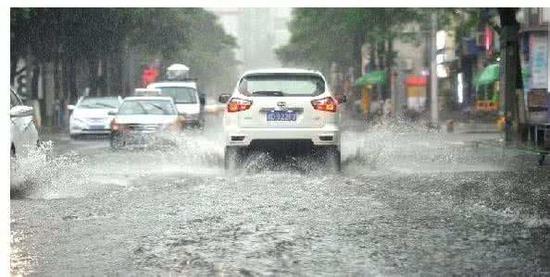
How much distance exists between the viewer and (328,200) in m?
9.57

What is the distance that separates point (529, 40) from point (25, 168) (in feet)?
74.9

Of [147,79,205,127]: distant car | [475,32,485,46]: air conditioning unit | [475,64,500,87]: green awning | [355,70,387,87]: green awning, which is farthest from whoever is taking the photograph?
[355,70,387,87]: green awning

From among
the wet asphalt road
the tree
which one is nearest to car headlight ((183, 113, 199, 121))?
the tree

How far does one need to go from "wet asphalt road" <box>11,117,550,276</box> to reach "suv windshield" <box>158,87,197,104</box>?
12413 millimetres

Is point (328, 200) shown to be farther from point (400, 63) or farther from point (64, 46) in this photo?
point (400, 63)

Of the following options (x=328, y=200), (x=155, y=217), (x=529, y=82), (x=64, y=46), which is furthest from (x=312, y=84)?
(x=64, y=46)

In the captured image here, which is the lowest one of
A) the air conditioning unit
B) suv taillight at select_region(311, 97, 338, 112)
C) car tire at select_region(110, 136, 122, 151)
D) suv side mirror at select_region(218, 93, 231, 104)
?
car tire at select_region(110, 136, 122, 151)

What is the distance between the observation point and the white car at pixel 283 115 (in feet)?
40.2

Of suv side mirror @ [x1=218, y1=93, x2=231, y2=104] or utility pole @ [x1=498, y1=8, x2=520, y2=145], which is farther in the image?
utility pole @ [x1=498, y1=8, x2=520, y2=145]

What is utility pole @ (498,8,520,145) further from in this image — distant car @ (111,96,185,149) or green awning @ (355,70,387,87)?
green awning @ (355,70,387,87)

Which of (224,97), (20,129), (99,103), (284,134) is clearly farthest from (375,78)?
(20,129)

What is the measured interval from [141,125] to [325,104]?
27.0 ft

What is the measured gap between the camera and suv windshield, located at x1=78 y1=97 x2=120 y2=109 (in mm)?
26688

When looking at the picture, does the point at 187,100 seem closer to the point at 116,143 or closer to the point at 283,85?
the point at 116,143
